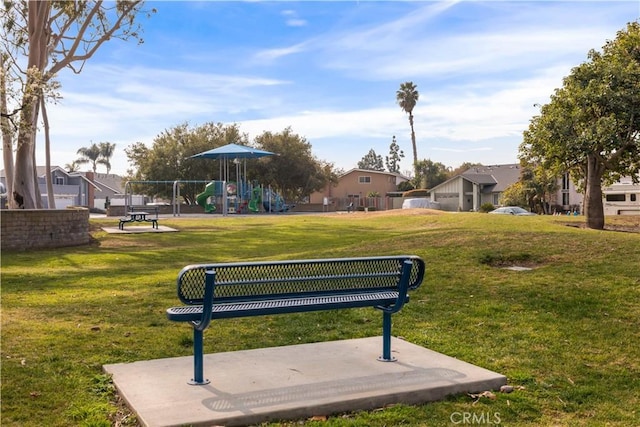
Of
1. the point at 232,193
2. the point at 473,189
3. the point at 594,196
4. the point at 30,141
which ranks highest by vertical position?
the point at 30,141

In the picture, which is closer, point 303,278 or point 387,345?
point 303,278

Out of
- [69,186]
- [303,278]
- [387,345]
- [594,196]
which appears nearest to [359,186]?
[69,186]

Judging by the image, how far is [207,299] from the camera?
172 inches

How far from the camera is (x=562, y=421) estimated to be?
406 centimetres

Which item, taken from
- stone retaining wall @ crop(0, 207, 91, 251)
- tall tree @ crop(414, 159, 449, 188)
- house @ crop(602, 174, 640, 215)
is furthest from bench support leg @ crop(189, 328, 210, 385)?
tall tree @ crop(414, 159, 449, 188)

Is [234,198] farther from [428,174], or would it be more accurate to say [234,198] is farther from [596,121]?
[428,174]

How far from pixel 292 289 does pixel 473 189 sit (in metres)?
60.0

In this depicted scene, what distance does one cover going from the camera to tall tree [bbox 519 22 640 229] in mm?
19766

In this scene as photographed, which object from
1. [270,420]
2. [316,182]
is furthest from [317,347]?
[316,182]

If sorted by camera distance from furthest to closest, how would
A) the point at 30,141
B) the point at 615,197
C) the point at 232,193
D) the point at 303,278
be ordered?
the point at 615,197, the point at 232,193, the point at 30,141, the point at 303,278

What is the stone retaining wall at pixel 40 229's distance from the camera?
1719 centimetres

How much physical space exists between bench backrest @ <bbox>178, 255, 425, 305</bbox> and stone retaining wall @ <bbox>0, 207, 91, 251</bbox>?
13962mm

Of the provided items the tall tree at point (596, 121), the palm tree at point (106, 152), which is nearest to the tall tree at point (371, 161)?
the palm tree at point (106, 152)

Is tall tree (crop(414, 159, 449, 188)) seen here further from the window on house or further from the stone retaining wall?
the stone retaining wall
